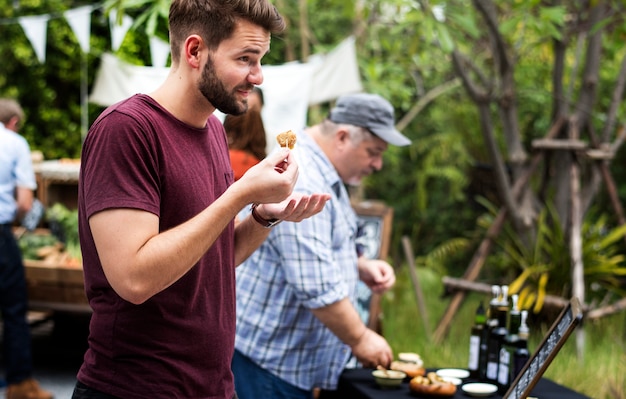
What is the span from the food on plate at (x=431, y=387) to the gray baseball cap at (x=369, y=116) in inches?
34.8

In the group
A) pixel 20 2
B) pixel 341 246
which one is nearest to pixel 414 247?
pixel 20 2

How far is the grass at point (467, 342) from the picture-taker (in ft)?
16.2

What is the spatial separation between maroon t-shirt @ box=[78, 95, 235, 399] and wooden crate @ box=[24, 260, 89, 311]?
456 centimetres

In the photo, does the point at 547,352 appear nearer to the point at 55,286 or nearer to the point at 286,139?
the point at 286,139

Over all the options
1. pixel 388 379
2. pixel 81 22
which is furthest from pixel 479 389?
pixel 81 22

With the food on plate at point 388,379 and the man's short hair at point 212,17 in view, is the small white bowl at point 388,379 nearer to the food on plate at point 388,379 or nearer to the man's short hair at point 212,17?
the food on plate at point 388,379

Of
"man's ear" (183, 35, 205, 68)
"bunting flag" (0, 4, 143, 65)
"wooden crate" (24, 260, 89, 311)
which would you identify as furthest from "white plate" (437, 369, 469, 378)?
"bunting flag" (0, 4, 143, 65)

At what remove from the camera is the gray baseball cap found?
3.33 meters

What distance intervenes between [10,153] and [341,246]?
3.17 m

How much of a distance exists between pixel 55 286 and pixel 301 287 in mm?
3952

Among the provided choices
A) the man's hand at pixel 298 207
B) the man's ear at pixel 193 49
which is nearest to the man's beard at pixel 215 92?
the man's ear at pixel 193 49

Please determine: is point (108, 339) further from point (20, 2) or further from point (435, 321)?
point (20, 2)

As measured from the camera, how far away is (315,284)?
9.75 ft

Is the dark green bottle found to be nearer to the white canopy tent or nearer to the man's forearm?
the man's forearm
